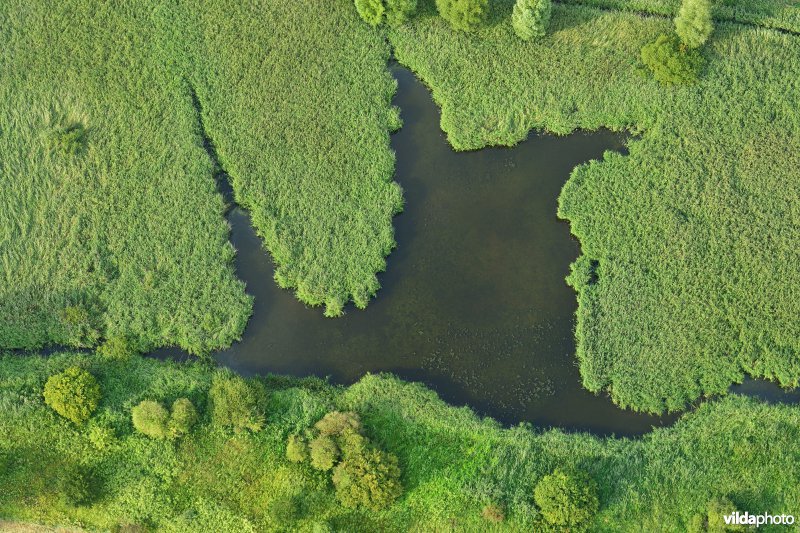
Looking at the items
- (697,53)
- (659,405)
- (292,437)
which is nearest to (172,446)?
(292,437)

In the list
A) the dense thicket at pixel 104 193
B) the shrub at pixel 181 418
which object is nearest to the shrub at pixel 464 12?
the dense thicket at pixel 104 193

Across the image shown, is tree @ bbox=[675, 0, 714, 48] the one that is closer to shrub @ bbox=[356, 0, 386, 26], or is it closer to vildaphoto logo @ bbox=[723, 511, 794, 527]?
shrub @ bbox=[356, 0, 386, 26]

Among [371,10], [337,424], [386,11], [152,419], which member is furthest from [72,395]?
[386,11]

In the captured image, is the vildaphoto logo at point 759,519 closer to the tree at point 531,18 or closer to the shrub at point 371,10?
the tree at point 531,18

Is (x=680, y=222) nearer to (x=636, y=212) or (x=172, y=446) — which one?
(x=636, y=212)

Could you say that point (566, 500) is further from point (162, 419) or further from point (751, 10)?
point (751, 10)

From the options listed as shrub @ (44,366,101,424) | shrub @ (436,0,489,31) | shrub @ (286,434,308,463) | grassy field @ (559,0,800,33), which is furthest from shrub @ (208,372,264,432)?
grassy field @ (559,0,800,33)
